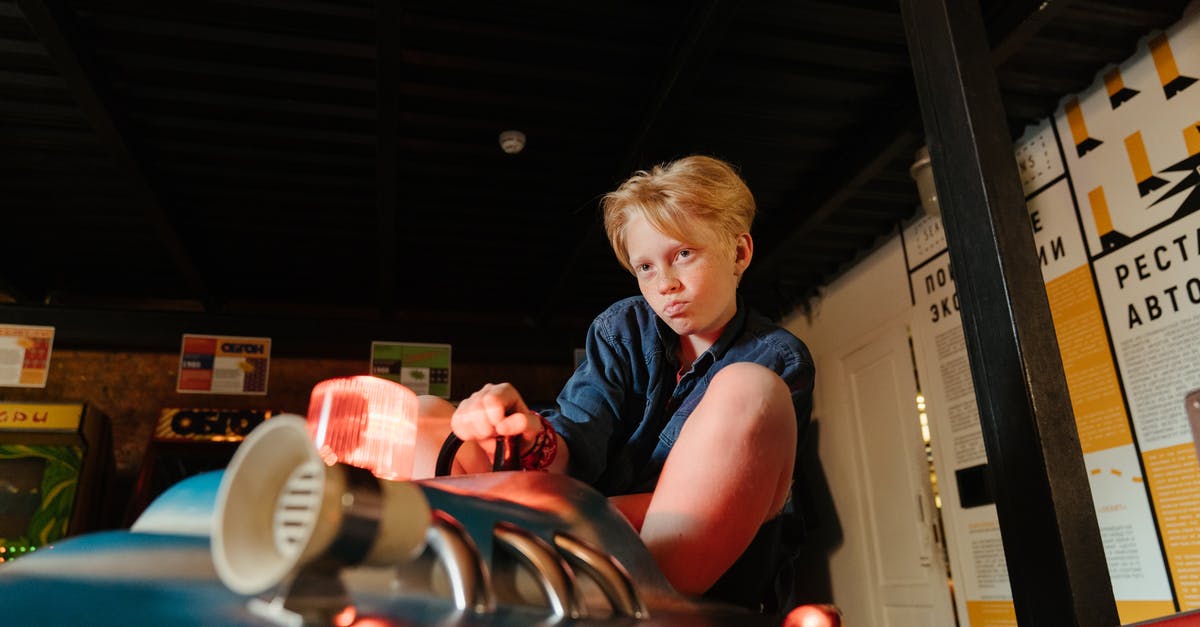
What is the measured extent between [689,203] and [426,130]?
6.75ft

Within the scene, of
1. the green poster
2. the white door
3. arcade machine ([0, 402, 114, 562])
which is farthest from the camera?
the green poster

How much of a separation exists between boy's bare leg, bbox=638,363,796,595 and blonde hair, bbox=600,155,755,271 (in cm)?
40

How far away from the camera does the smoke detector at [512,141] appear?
2947mm

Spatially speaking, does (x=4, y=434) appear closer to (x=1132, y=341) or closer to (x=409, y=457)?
(x=409, y=457)

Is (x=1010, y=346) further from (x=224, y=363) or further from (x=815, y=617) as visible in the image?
(x=224, y=363)

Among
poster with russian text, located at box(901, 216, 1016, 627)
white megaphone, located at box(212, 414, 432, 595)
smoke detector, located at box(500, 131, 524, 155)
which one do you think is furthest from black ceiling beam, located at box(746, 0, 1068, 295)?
white megaphone, located at box(212, 414, 432, 595)

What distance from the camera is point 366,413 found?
0.68 m

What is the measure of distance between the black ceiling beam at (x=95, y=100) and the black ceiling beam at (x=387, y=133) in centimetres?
88

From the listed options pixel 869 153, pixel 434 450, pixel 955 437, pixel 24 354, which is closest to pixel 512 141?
pixel 869 153

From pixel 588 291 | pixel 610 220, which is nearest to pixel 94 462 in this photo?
pixel 588 291

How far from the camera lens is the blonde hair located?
1109 mm

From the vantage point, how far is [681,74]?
2510 mm

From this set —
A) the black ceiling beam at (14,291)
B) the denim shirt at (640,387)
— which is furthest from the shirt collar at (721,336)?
the black ceiling beam at (14,291)

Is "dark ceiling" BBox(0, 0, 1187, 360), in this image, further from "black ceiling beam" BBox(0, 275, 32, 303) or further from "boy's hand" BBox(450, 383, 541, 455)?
"boy's hand" BBox(450, 383, 541, 455)
